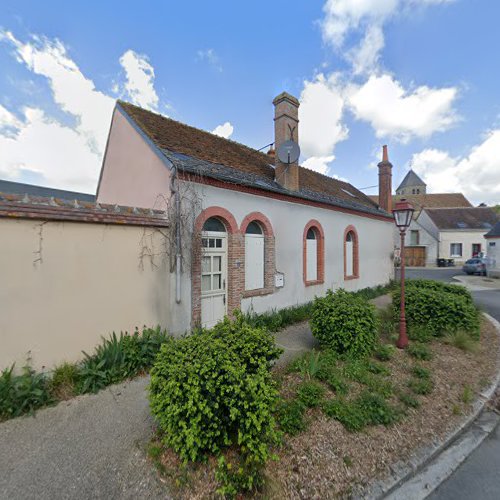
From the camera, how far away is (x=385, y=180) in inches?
549

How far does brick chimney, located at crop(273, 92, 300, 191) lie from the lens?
8.30 metres

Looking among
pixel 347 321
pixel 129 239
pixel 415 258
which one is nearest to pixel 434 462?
pixel 347 321

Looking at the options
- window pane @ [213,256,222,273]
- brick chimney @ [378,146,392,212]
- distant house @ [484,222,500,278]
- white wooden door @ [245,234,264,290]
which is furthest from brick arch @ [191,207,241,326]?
distant house @ [484,222,500,278]

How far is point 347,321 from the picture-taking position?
4684mm

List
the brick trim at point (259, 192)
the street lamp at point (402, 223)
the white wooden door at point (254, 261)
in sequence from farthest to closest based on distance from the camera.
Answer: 1. the white wooden door at point (254, 261)
2. the brick trim at point (259, 192)
3. the street lamp at point (402, 223)

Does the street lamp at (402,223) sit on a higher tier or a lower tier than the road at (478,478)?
higher

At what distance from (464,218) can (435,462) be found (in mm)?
36478

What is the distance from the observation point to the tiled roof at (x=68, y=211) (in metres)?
3.70

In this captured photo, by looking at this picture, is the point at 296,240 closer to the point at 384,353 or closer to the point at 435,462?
the point at 384,353

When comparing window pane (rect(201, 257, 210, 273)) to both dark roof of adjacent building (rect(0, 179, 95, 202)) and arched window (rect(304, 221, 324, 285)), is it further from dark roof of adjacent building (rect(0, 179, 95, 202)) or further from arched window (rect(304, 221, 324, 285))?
dark roof of adjacent building (rect(0, 179, 95, 202))

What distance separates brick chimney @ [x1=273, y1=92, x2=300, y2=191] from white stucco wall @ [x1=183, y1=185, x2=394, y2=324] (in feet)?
2.87

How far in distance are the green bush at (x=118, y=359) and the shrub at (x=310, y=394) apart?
2.53m

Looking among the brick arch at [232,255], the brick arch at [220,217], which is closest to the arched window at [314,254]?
the brick arch at [232,255]

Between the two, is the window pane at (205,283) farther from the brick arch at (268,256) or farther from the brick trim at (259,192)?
the brick trim at (259,192)
